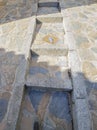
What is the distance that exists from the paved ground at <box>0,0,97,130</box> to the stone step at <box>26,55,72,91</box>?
12.5 inches

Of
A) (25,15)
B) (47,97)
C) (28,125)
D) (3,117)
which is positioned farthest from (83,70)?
(25,15)

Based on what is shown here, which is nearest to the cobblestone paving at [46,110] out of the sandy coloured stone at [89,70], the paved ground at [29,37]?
the paved ground at [29,37]

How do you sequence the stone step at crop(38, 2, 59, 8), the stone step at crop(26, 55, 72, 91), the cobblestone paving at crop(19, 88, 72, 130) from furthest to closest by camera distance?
the stone step at crop(38, 2, 59, 8), the stone step at crop(26, 55, 72, 91), the cobblestone paving at crop(19, 88, 72, 130)

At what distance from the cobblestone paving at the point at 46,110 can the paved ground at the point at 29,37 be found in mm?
364

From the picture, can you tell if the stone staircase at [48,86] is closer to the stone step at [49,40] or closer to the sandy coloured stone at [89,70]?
the stone step at [49,40]

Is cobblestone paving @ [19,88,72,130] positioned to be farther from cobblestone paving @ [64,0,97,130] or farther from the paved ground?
cobblestone paving @ [64,0,97,130]

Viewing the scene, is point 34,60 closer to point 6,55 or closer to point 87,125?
point 6,55

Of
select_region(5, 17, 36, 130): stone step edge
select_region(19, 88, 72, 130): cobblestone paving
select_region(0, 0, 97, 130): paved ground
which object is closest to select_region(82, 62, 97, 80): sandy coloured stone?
select_region(0, 0, 97, 130): paved ground

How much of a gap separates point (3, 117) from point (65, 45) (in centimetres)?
241

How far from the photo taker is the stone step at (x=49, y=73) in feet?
11.6

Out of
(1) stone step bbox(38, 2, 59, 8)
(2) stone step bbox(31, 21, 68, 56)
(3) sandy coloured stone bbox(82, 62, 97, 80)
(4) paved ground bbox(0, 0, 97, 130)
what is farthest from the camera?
(1) stone step bbox(38, 2, 59, 8)

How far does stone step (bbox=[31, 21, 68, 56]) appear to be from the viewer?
4.40 m

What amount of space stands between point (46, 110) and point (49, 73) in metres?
0.90

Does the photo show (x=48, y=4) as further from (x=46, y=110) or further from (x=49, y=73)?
(x=46, y=110)
